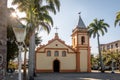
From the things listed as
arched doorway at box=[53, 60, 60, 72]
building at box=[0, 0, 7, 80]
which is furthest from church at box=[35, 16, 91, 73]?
building at box=[0, 0, 7, 80]

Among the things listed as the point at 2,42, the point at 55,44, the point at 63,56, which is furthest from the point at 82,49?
the point at 2,42

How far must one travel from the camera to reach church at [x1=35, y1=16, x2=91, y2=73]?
175 ft

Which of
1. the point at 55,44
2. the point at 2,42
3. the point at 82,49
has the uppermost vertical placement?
the point at 55,44

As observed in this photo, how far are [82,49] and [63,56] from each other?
427 cm

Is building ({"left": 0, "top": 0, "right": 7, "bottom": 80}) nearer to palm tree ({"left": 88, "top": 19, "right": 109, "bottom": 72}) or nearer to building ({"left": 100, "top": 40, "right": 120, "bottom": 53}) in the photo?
palm tree ({"left": 88, "top": 19, "right": 109, "bottom": 72})

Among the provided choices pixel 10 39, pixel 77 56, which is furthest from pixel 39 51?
pixel 10 39

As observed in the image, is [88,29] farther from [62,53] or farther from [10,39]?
[10,39]

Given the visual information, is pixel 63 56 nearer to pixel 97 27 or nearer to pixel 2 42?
pixel 97 27

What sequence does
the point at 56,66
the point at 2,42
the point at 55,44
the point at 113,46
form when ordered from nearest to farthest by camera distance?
the point at 2,42
the point at 55,44
the point at 56,66
the point at 113,46

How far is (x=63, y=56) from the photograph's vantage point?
54.7m

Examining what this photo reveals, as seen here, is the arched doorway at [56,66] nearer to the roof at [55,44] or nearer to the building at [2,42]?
the roof at [55,44]

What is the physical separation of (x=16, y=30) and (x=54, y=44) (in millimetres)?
45097

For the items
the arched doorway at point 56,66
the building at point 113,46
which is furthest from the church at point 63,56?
the building at point 113,46

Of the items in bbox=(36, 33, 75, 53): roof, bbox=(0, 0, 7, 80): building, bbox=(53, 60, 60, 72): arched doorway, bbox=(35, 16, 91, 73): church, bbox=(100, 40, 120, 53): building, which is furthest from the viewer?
bbox=(100, 40, 120, 53): building
